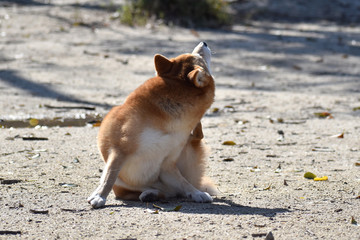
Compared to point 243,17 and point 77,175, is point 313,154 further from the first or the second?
point 243,17

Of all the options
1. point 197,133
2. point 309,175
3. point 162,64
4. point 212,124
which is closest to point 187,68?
point 162,64

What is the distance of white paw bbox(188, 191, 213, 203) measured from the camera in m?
3.64

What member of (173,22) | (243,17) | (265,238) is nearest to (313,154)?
(265,238)

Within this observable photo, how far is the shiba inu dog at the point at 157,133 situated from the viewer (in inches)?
138

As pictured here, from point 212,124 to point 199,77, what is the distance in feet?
9.06

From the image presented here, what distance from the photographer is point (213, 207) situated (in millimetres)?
3537

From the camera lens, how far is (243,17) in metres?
14.1

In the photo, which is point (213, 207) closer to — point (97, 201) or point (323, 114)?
point (97, 201)

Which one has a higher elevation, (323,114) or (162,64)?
(162,64)

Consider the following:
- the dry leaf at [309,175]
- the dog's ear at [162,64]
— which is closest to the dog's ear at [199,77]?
the dog's ear at [162,64]

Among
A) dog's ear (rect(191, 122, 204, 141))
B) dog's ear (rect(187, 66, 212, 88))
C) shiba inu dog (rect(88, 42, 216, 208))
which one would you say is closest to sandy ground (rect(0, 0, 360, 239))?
shiba inu dog (rect(88, 42, 216, 208))

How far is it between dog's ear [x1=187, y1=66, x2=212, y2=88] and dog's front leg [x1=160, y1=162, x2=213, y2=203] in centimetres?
55

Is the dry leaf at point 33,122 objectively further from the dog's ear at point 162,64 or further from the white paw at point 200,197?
the white paw at point 200,197

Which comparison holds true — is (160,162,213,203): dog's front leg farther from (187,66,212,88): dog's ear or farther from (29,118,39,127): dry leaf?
(29,118,39,127): dry leaf
